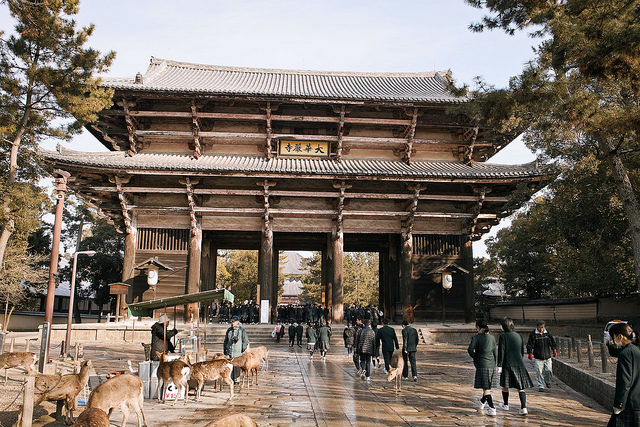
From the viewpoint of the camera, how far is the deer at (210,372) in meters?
8.75

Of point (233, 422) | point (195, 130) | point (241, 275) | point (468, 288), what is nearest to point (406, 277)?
point (468, 288)

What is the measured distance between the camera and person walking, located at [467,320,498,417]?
26.0 ft

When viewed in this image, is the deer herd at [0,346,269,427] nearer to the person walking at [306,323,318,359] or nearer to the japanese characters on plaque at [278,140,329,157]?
the person walking at [306,323,318,359]

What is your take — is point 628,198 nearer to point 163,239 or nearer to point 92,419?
point 92,419

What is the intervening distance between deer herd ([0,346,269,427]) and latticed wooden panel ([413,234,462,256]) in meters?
13.3

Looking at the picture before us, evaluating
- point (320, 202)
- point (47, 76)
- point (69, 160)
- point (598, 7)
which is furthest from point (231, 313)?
point (598, 7)

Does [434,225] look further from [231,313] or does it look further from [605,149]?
[231,313]

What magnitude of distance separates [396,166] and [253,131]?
282 inches

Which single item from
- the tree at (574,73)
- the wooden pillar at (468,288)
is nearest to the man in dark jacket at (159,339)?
the tree at (574,73)

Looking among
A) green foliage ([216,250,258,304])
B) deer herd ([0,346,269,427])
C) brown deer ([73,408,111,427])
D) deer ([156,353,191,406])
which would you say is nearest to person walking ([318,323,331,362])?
deer herd ([0,346,269,427])

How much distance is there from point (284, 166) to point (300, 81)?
29.3 ft

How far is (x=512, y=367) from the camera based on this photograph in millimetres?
7875

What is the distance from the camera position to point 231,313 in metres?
28.0

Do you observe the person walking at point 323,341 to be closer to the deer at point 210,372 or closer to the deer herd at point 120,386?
the deer herd at point 120,386
